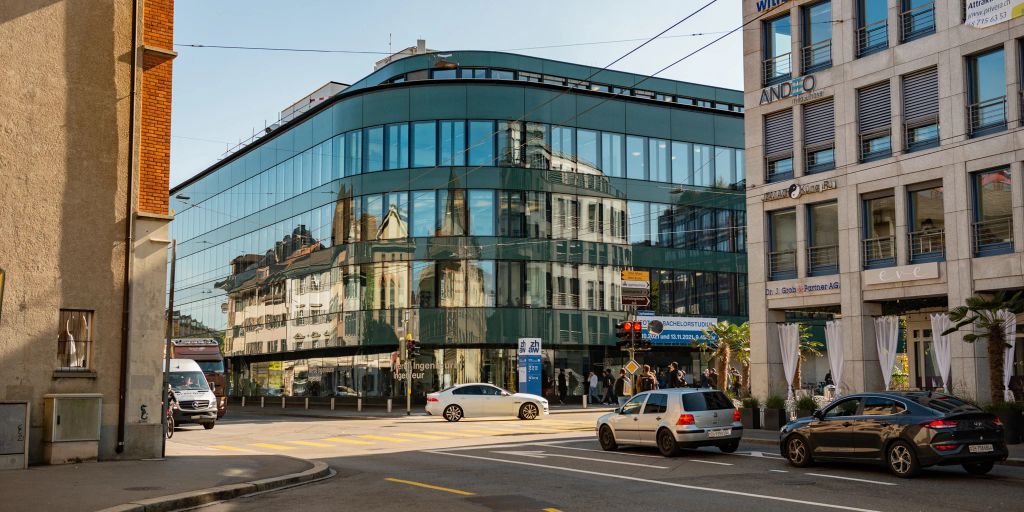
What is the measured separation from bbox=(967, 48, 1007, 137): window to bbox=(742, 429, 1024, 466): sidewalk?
8360 mm

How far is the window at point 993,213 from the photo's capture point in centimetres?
2450

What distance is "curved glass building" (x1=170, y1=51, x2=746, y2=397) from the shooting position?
50.8 meters

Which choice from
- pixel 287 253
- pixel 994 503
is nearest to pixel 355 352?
pixel 287 253

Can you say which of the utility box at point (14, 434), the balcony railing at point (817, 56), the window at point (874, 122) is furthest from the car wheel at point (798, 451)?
the balcony railing at point (817, 56)

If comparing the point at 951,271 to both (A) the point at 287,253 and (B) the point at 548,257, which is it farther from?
(A) the point at 287,253

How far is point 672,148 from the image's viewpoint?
55594 mm

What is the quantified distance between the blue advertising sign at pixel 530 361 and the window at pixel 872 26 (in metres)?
24.5

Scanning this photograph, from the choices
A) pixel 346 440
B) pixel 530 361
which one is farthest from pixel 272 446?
pixel 530 361

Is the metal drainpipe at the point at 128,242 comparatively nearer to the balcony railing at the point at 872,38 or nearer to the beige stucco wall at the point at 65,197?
the beige stucco wall at the point at 65,197

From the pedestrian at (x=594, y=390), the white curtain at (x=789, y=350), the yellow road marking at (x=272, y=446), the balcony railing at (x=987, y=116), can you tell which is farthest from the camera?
the pedestrian at (x=594, y=390)

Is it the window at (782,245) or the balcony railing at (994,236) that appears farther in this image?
the window at (782,245)

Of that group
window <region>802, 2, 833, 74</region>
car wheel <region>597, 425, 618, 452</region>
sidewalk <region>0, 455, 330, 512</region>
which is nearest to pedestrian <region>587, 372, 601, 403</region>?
window <region>802, 2, 833, 74</region>

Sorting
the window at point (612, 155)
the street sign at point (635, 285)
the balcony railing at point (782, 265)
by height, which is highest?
the window at point (612, 155)

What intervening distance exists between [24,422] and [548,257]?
36.2 metres
